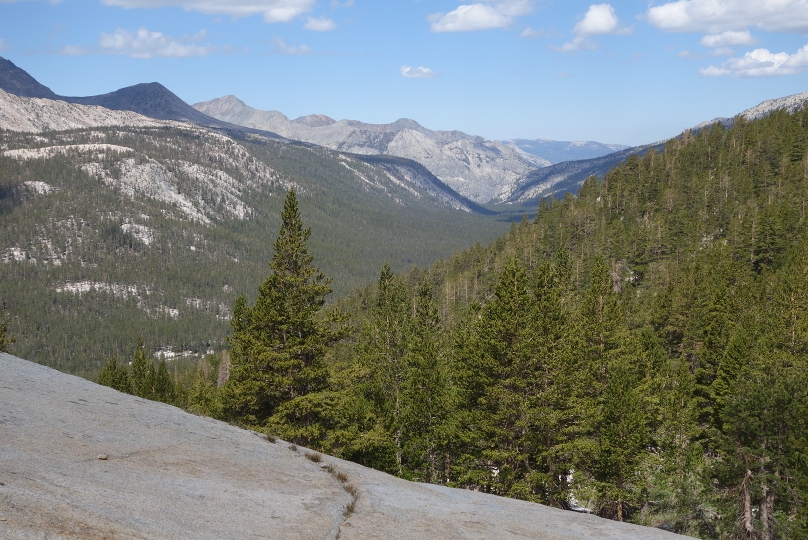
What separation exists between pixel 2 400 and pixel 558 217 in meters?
139

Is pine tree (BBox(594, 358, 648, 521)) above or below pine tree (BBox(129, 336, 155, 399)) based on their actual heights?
above

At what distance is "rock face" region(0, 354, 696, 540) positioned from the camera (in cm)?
1263

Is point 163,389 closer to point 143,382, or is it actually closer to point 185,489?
point 143,382

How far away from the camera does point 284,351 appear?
30797 mm

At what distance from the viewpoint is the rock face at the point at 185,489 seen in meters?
12.6

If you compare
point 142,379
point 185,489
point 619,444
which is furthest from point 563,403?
point 142,379

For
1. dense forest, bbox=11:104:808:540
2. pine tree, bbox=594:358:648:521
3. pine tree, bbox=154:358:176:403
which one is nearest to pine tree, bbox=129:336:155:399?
pine tree, bbox=154:358:176:403

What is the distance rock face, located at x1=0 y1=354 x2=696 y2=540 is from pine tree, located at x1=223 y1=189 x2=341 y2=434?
7.35 m

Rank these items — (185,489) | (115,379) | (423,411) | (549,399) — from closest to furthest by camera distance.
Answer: (185,489), (549,399), (423,411), (115,379)

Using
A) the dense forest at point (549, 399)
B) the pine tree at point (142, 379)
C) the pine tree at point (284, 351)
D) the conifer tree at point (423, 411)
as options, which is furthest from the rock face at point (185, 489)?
the pine tree at point (142, 379)

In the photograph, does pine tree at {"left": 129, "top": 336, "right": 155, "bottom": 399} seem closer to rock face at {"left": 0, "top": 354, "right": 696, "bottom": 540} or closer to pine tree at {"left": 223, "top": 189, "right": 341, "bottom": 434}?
pine tree at {"left": 223, "top": 189, "right": 341, "bottom": 434}

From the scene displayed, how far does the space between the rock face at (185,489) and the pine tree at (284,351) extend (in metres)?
7.35

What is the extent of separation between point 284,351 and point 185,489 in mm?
15635

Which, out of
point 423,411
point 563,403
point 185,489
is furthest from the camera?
point 423,411
